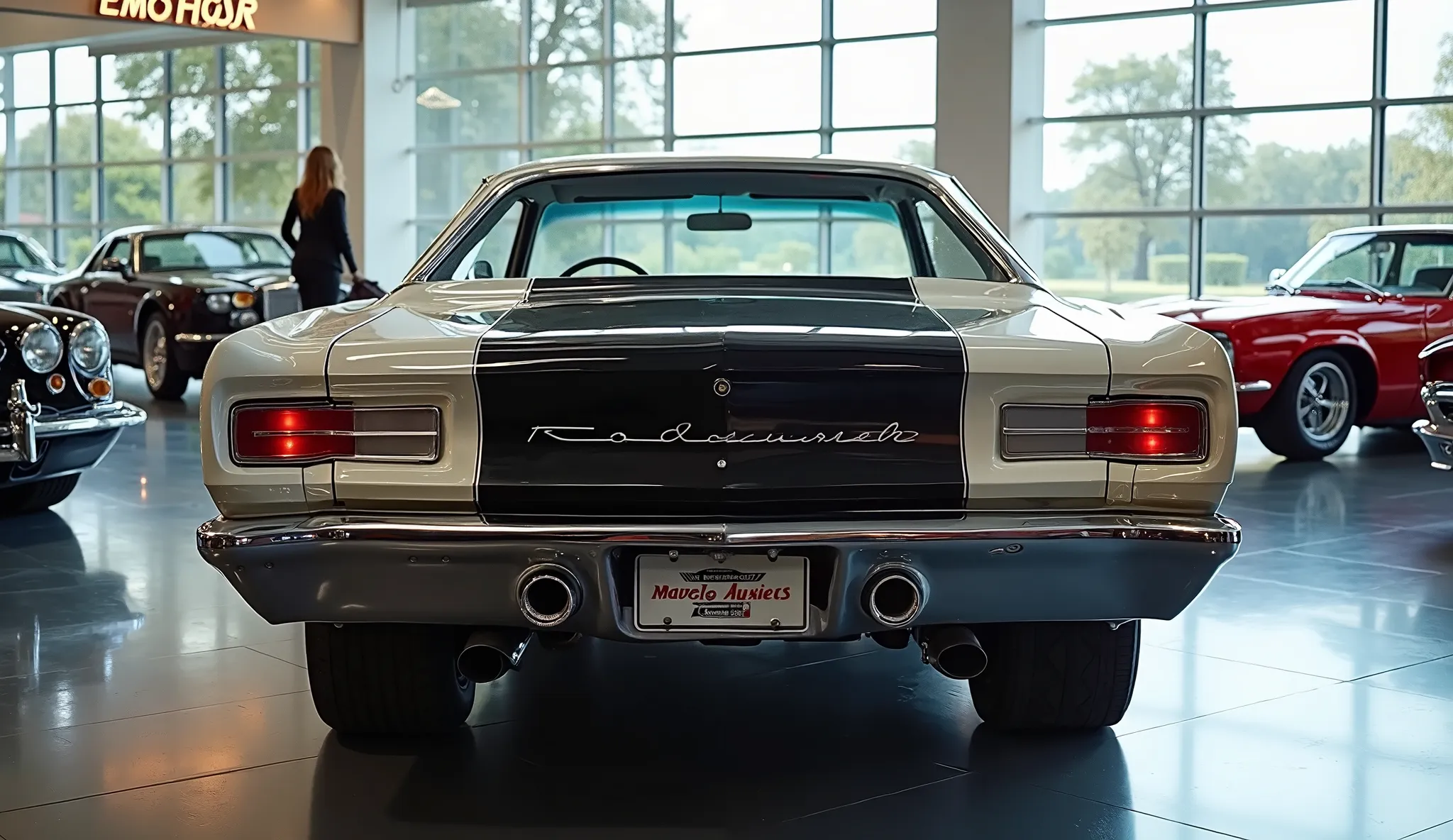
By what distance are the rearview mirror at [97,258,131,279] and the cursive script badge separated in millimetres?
11317

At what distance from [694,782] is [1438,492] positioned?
5.99m

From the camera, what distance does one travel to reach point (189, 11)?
61.1ft

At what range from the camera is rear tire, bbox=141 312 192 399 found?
12.7 metres

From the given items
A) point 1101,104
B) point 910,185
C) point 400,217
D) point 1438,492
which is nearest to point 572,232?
point 400,217

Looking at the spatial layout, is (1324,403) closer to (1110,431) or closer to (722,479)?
(1110,431)

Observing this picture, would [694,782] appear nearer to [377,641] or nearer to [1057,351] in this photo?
[377,641]

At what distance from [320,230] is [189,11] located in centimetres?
956

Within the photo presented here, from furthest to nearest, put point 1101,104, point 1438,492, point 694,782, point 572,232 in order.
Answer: point 572,232
point 1101,104
point 1438,492
point 694,782

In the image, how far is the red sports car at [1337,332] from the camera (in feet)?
29.4

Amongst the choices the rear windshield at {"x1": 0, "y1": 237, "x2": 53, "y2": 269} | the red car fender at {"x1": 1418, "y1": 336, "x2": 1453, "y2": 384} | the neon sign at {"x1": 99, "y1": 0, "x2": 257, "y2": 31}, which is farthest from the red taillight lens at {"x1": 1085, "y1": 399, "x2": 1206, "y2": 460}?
the neon sign at {"x1": 99, "y1": 0, "x2": 257, "y2": 31}

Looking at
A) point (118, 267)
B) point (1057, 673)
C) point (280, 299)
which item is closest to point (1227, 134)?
point (280, 299)

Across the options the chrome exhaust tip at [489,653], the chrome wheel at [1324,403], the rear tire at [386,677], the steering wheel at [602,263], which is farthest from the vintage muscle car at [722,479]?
the chrome wheel at [1324,403]

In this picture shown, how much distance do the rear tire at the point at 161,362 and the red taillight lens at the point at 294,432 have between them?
33.3 feet

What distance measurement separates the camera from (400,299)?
3725 millimetres
